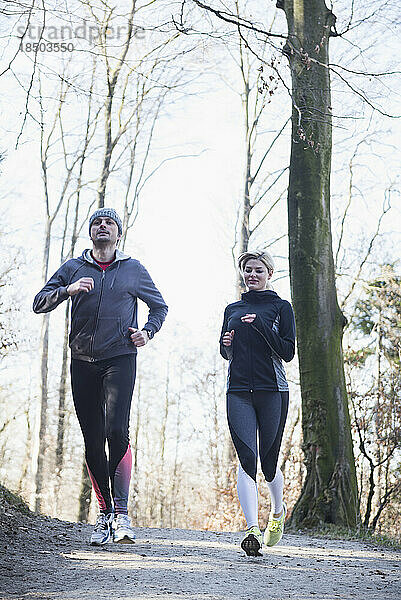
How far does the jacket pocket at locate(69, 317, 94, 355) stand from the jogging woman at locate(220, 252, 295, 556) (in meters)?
0.92

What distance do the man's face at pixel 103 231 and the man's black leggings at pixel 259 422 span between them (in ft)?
4.36

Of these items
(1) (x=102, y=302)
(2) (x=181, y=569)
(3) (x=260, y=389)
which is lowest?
(2) (x=181, y=569)

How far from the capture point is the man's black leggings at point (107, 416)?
446 cm

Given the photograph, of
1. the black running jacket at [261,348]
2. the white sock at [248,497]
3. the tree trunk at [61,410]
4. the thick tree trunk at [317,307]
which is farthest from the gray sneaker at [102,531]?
the tree trunk at [61,410]

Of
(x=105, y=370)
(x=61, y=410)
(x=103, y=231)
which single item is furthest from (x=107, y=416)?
(x=61, y=410)

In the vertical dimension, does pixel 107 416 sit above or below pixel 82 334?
below

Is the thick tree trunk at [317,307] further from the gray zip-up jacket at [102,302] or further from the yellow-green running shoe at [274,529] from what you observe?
the gray zip-up jacket at [102,302]

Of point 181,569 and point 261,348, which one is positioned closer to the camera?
point 181,569

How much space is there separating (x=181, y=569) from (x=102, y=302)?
5.65 feet

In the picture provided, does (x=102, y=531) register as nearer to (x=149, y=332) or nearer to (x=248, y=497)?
(x=248, y=497)

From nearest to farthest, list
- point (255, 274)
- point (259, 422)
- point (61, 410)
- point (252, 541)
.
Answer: point (252, 541) → point (259, 422) → point (255, 274) → point (61, 410)

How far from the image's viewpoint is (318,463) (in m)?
7.18

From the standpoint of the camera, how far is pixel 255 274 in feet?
16.1

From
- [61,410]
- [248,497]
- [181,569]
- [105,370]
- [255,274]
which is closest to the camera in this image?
[181,569]
